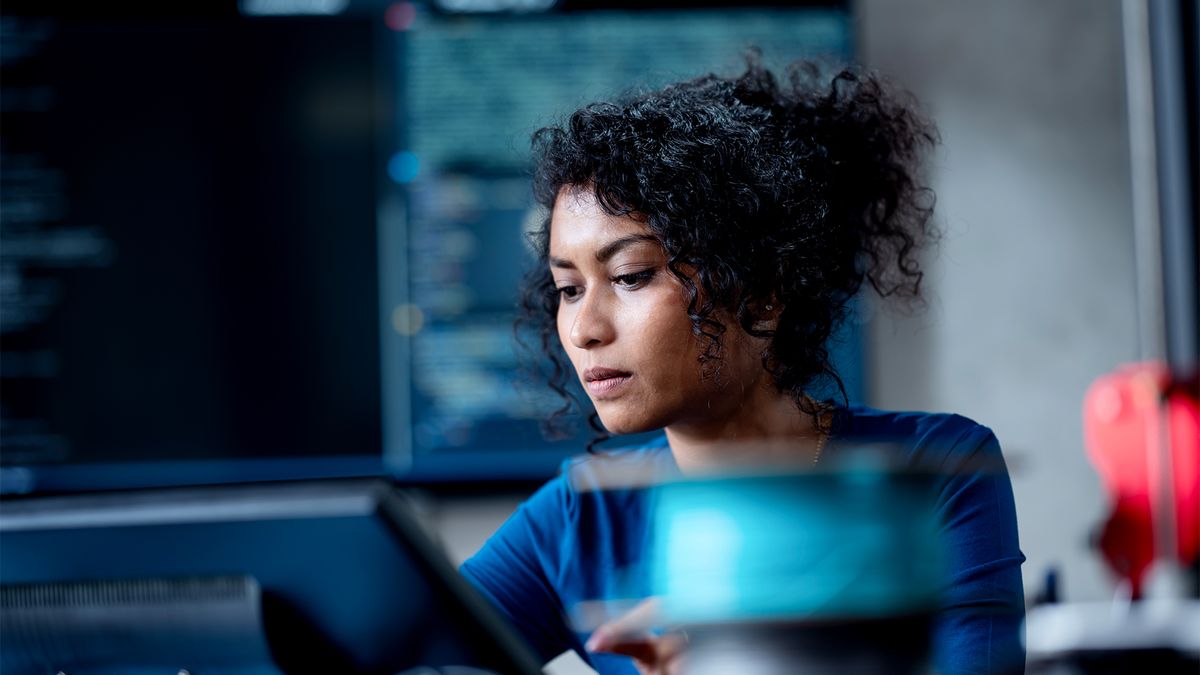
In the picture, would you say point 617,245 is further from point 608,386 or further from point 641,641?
point 641,641

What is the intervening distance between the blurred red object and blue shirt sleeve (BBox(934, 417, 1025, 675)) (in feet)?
4.12

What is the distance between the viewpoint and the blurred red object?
2229mm

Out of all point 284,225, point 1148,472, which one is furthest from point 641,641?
point 284,225

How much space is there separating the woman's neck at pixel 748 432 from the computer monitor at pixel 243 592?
1.73 ft

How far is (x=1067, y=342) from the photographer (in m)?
2.62

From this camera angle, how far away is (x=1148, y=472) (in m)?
2.27

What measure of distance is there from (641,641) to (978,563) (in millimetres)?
515

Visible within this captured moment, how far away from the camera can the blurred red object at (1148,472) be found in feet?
7.31

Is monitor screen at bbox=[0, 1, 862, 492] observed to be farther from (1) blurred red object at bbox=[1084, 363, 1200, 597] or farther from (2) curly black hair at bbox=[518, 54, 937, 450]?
(2) curly black hair at bbox=[518, 54, 937, 450]

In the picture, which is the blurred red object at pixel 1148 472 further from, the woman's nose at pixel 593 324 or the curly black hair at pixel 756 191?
the woman's nose at pixel 593 324

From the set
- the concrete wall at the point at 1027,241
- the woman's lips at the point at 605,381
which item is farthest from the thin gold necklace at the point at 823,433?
the concrete wall at the point at 1027,241

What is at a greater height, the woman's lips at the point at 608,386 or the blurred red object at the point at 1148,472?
the woman's lips at the point at 608,386

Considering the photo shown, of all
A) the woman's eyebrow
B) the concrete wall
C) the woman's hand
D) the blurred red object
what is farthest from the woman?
the concrete wall

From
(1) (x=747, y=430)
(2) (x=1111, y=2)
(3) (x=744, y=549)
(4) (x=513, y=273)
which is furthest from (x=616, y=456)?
(2) (x=1111, y=2)
